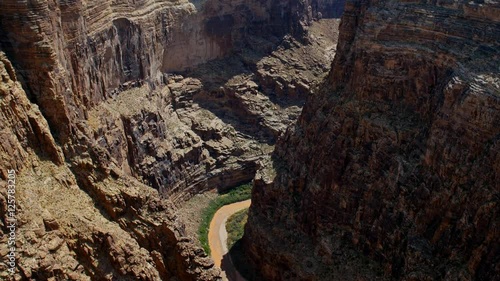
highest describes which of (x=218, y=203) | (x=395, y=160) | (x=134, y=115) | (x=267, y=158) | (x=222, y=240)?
(x=395, y=160)

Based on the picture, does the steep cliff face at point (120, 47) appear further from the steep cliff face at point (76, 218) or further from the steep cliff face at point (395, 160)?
the steep cliff face at point (395, 160)

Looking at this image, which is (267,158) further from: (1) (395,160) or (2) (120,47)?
(2) (120,47)

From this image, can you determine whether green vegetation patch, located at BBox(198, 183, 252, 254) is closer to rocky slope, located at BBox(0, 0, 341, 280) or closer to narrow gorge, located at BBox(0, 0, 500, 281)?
narrow gorge, located at BBox(0, 0, 500, 281)

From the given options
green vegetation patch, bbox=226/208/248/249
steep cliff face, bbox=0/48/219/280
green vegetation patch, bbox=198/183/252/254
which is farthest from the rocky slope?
green vegetation patch, bbox=226/208/248/249

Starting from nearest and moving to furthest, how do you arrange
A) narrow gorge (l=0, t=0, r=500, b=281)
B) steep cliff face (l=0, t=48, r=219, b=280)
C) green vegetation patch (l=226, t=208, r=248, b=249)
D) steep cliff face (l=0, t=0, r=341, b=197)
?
steep cliff face (l=0, t=48, r=219, b=280)
narrow gorge (l=0, t=0, r=500, b=281)
steep cliff face (l=0, t=0, r=341, b=197)
green vegetation patch (l=226, t=208, r=248, b=249)

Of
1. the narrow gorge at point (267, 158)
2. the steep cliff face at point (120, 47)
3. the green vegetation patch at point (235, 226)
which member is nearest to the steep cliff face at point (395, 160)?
the narrow gorge at point (267, 158)

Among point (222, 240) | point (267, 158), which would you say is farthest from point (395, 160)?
point (222, 240)
